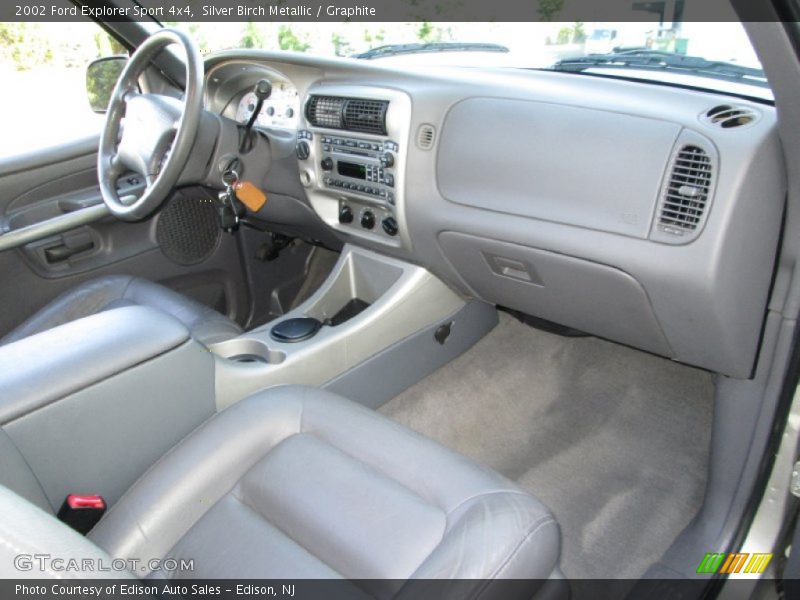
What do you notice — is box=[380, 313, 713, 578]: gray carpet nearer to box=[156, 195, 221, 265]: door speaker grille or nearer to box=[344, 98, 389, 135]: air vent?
box=[344, 98, 389, 135]: air vent

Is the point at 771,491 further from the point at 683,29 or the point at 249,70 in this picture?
the point at 249,70

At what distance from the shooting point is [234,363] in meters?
1.64

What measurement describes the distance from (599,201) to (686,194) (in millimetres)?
181

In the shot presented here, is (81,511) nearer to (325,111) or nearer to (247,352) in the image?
(247,352)

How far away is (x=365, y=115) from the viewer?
179 cm

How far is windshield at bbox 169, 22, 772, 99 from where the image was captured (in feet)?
4.51

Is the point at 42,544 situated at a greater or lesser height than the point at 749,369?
greater

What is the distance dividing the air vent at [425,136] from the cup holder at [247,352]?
2.13 ft

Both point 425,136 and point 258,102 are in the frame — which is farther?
point 258,102

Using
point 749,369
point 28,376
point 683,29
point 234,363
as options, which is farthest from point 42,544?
point 683,29

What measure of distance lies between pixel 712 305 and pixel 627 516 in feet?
2.37
